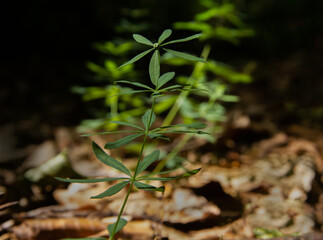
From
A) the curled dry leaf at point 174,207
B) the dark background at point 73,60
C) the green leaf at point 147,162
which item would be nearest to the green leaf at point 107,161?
the green leaf at point 147,162

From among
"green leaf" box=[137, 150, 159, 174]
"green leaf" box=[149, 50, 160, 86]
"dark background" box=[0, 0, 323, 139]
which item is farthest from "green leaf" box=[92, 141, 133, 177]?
"dark background" box=[0, 0, 323, 139]

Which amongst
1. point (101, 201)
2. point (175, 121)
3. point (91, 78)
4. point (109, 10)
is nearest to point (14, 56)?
point (91, 78)

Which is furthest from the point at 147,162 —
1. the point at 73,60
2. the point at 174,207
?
the point at 73,60

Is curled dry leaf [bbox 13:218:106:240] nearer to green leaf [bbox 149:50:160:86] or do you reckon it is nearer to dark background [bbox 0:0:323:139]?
green leaf [bbox 149:50:160:86]

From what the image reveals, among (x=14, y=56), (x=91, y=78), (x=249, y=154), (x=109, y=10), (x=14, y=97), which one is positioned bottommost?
(x=249, y=154)

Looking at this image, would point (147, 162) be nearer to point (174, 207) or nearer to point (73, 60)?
point (174, 207)

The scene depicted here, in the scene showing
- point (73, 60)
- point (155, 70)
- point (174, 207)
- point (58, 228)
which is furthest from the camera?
point (73, 60)

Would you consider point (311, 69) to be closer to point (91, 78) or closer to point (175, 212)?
point (91, 78)

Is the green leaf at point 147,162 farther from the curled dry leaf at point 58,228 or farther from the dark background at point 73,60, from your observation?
the dark background at point 73,60
